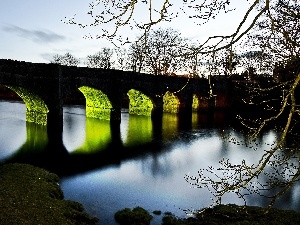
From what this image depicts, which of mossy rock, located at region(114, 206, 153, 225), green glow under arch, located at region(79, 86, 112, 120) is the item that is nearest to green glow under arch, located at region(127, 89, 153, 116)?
green glow under arch, located at region(79, 86, 112, 120)

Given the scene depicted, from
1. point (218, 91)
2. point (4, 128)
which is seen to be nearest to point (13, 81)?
point (4, 128)

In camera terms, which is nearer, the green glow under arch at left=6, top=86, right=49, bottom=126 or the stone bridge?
the stone bridge

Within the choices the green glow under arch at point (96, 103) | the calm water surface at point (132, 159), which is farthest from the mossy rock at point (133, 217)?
the green glow under arch at point (96, 103)

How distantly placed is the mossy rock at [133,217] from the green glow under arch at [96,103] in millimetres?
19177

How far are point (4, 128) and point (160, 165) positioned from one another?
47.2 ft

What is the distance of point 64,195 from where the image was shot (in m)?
10.1

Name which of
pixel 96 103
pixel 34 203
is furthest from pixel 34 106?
pixel 34 203

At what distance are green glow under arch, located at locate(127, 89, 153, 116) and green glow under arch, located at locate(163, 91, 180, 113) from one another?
515cm

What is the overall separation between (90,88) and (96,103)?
348cm

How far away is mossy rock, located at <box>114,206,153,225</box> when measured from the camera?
805 cm

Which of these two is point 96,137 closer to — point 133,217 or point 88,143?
point 88,143

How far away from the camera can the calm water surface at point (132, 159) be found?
9.84 meters

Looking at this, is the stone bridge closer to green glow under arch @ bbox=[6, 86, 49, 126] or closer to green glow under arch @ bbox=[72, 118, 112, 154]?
green glow under arch @ bbox=[6, 86, 49, 126]

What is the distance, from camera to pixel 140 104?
35000 millimetres
